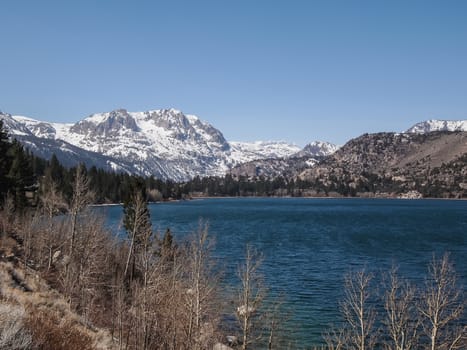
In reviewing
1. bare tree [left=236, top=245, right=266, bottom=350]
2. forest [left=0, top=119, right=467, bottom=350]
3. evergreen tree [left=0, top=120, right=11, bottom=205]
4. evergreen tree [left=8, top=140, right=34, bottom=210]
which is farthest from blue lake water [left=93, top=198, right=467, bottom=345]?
evergreen tree [left=0, top=120, right=11, bottom=205]

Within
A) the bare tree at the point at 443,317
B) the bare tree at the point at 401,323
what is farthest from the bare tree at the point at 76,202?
the bare tree at the point at 443,317

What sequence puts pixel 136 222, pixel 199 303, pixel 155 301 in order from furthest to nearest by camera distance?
pixel 136 222, pixel 155 301, pixel 199 303

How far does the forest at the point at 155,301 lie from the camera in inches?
921

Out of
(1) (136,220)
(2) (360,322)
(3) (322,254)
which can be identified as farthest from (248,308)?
(3) (322,254)

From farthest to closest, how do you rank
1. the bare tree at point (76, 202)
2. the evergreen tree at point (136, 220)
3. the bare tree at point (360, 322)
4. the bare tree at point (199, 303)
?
1. the evergreen tree at point (136, 220)
2. the bare tree at point (76, 202)
3. the bare tree at point (199, 303)
4. the bare tree at point (360, 322)

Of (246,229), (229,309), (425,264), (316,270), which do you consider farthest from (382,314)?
(246,229)

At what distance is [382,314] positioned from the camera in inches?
1763

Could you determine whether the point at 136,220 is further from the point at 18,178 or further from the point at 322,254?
the point at 322,254

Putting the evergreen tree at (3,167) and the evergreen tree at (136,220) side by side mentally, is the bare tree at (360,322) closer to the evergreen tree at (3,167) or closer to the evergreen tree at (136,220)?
the evergreen tree at (136,220)

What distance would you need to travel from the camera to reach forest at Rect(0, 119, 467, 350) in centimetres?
2339

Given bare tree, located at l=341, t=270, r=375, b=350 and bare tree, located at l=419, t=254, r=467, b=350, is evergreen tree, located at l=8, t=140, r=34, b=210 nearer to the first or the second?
bare tree, located at l=341, t=270, r=375, b=350

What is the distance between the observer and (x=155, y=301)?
32188mm

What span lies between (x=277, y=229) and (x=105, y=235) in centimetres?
7485

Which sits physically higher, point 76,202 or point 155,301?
point 76,202
